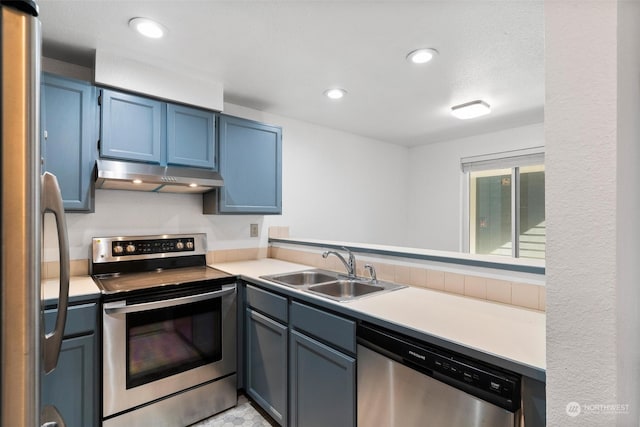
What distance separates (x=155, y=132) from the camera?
2.16 meters

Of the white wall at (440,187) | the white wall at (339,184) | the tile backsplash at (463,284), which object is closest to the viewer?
the tile backsplash at (463,284)

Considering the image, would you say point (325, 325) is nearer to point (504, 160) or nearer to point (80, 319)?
point (80, 319)

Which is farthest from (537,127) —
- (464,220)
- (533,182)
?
(464,220)

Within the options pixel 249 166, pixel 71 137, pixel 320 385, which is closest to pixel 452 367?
pixel 320 385

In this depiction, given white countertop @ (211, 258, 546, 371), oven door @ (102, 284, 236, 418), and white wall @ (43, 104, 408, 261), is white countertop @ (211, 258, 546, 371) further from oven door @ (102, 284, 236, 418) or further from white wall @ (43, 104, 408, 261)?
white wall @ (43, 104, 408, 261)

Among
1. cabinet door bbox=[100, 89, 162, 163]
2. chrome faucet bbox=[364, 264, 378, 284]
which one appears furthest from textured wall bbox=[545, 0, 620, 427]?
cabinet door bbox=[100, 89, 162, 163]

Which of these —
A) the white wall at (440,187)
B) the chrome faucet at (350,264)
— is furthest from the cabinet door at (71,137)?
the white wall at (440,187)

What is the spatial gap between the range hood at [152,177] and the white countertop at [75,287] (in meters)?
0.60

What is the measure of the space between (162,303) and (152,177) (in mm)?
785

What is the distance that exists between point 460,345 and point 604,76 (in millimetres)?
879

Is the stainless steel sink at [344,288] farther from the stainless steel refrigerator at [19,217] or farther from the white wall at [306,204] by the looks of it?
the stainless steel refrigerator at [19,217]

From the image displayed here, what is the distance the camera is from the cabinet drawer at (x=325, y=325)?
1.51m

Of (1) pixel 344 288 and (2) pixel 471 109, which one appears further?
(2) pixel 471 109

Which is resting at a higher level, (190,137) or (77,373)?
(190,137)
